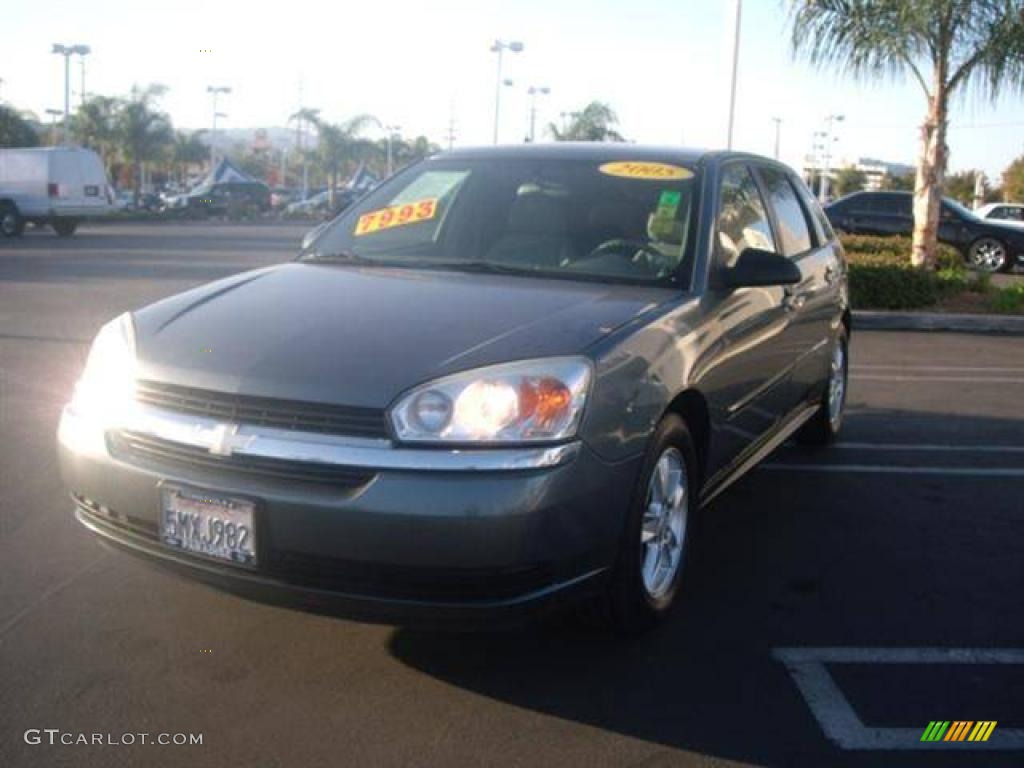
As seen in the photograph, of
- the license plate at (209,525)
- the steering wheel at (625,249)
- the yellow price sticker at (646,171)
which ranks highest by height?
the yellow price sticker at (646,171)

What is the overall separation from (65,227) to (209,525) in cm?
2615

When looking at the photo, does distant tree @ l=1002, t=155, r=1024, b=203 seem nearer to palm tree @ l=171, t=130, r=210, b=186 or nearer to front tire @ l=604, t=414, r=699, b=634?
palm tree @ l=171, t=130, r=210, b=186

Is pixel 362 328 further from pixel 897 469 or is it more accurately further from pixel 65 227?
pixel 65 227

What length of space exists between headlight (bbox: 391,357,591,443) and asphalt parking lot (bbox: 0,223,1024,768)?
0.81m

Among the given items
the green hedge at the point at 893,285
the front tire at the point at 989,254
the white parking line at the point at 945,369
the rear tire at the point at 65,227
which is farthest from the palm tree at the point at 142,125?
the white parking line at the point at 945,369

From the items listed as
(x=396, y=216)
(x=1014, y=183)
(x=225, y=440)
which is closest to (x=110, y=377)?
(x=225, y=440)

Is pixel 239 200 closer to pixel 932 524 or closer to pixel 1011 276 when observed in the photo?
→ pixel 1011 276

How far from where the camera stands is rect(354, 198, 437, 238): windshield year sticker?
485 centimetres

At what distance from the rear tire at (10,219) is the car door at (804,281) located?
23.9 meters

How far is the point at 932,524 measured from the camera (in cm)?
523

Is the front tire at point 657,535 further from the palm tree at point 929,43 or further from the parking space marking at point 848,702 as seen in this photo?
the palm tree at point 929,43

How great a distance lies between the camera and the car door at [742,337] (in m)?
4.23

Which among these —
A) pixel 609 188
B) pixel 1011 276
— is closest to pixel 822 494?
pixel 609 188

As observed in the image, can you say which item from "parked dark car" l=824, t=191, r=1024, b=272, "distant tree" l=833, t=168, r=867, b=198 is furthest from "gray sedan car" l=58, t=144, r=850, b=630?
"distant tree" l=833, t=168, r=867, b=198
